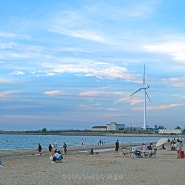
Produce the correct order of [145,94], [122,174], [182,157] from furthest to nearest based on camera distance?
1. [145,94]
2. [182,157]
3. [122,174]

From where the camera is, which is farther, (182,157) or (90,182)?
(182,157)

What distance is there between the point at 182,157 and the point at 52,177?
611 inches

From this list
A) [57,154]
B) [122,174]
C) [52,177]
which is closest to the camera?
[52,177]

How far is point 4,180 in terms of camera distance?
17141 millimetres

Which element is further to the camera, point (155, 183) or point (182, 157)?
point (182, 157)

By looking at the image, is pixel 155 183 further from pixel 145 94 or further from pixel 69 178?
pixel 145 94

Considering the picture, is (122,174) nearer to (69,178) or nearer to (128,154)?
(69,178)

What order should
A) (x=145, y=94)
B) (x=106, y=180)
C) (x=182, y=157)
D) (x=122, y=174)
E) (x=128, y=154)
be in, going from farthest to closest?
(x=145, y=94) → (x=128, y=154) → (x=182, y=157) → (x=122, y=174) → (x=106, y=180)

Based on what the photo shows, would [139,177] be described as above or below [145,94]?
below

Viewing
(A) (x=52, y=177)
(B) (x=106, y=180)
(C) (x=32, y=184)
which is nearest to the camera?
(C) (x=32, y=184)

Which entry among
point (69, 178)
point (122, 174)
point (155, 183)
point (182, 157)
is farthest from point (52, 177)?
point (182, 157)

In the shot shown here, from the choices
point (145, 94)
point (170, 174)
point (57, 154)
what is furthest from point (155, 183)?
point (145, 94)

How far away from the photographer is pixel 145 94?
11075 centimetres

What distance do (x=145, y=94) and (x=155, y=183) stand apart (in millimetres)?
95656
